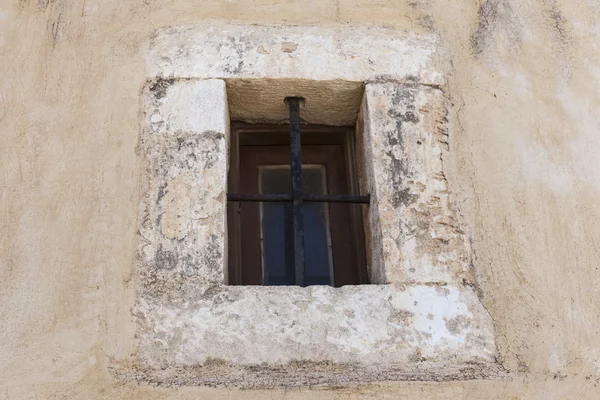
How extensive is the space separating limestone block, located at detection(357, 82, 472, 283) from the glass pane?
1.13 feet

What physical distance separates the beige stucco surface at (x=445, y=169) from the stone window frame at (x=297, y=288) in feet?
0.20

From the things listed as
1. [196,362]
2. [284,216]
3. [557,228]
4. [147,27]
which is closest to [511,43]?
[557,228]

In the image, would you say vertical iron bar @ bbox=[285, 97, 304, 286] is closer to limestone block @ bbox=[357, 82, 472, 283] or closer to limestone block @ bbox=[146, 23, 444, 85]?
limestone block @ bbox=[146, 23, 444, 85]

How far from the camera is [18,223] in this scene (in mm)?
2203

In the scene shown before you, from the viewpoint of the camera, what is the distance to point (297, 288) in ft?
7.07

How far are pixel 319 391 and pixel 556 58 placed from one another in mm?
1647

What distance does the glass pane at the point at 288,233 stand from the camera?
2701 mm

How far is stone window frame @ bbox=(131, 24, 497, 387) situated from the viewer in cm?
203

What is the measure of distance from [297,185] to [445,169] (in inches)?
20.8

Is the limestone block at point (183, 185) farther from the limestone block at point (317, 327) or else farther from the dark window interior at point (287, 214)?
the dark window interior at point (287, 214)

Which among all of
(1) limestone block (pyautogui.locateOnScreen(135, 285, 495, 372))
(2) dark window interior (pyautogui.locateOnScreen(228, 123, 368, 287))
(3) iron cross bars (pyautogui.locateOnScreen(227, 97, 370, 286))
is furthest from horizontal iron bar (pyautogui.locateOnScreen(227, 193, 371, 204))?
(1) limestone block (pyautogui.locateOnScreen(135, 285, 495, 372))

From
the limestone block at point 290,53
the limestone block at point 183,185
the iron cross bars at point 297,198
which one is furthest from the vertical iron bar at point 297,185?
the limestone block at point 183,185

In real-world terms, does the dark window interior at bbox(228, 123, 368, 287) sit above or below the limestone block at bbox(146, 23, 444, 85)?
below

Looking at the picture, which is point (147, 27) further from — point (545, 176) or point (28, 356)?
point (545, 176)
